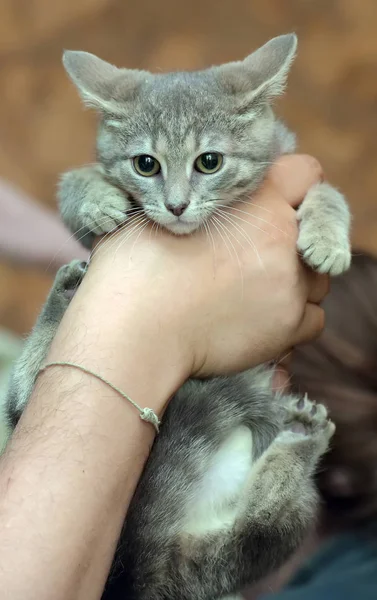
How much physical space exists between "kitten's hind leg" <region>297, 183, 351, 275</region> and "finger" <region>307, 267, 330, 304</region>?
0.07m

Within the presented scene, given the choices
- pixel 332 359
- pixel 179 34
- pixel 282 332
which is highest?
pixel 179 34

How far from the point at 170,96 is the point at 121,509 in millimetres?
687

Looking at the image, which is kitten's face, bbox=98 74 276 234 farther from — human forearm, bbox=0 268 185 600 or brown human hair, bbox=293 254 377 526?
brown human hair, bbox=293 254 377 526

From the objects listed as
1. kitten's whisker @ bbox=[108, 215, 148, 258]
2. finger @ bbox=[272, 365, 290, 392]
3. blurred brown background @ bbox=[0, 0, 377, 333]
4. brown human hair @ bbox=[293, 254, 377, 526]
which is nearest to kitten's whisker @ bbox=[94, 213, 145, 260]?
kitten's whisker @ bbox=[108, 215, 148, 258]

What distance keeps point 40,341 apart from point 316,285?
20.5 inches

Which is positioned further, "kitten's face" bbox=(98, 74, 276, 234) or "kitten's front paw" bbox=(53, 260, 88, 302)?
"kitten's front paw" bbox=(53, 260, 88, 302)

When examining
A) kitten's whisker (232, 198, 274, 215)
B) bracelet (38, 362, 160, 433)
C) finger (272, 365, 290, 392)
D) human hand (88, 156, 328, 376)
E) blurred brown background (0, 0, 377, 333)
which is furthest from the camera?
blurred brown background (0, 0, 377, 333)

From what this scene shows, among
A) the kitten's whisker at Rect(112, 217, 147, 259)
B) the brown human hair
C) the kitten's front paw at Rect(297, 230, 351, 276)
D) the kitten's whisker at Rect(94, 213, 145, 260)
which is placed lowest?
the brown human hair

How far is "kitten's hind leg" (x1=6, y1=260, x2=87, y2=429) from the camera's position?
1.10 meters

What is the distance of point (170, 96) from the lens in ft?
3.51

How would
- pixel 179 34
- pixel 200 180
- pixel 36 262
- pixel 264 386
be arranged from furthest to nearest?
pixel 179 34, pixel 36 262, pixel 264 386, pixel 200 180

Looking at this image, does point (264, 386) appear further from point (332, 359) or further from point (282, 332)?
point (332, 359)

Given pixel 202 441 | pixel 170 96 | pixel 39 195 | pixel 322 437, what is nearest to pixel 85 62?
pixel 170 96

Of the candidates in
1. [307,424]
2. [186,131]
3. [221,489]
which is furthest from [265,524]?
[186,131]
